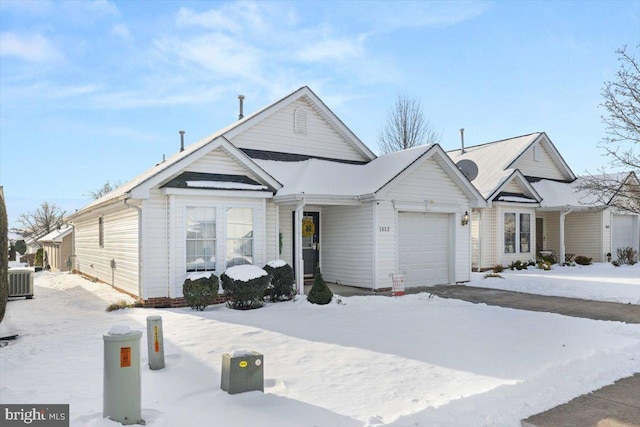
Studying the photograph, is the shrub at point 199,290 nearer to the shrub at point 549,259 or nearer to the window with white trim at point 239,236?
the window with white trim at point 239,236

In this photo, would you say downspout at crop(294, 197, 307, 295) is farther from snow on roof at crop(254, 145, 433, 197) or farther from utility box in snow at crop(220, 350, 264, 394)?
utility box in snow at crop(220, 350, 264, 394)

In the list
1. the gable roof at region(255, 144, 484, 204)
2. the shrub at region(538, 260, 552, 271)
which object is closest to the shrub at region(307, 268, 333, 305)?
the gable roof at region(255, 144, 484, 204)

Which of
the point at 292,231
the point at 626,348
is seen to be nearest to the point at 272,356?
the point at 626,348

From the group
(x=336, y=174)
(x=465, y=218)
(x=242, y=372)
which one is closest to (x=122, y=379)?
(x=242, y=372)

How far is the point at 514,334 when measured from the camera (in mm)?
8586

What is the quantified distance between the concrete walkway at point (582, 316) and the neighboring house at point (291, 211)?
1.27 metres

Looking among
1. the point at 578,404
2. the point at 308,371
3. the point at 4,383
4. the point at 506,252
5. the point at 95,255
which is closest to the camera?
the point at 578,404

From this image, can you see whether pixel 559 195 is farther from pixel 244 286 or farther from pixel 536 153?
pixel 244 286

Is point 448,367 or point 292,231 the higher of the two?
point 292,231

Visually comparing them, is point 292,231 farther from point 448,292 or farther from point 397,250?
point 448,292

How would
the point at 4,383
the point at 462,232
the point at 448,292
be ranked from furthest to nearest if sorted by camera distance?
the point at 462,232
the point at 448,292
the point at 4,383

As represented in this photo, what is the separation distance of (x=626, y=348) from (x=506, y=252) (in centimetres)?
1397

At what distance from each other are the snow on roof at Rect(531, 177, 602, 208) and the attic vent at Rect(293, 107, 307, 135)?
41.4 feet

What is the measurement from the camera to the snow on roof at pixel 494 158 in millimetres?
21230
